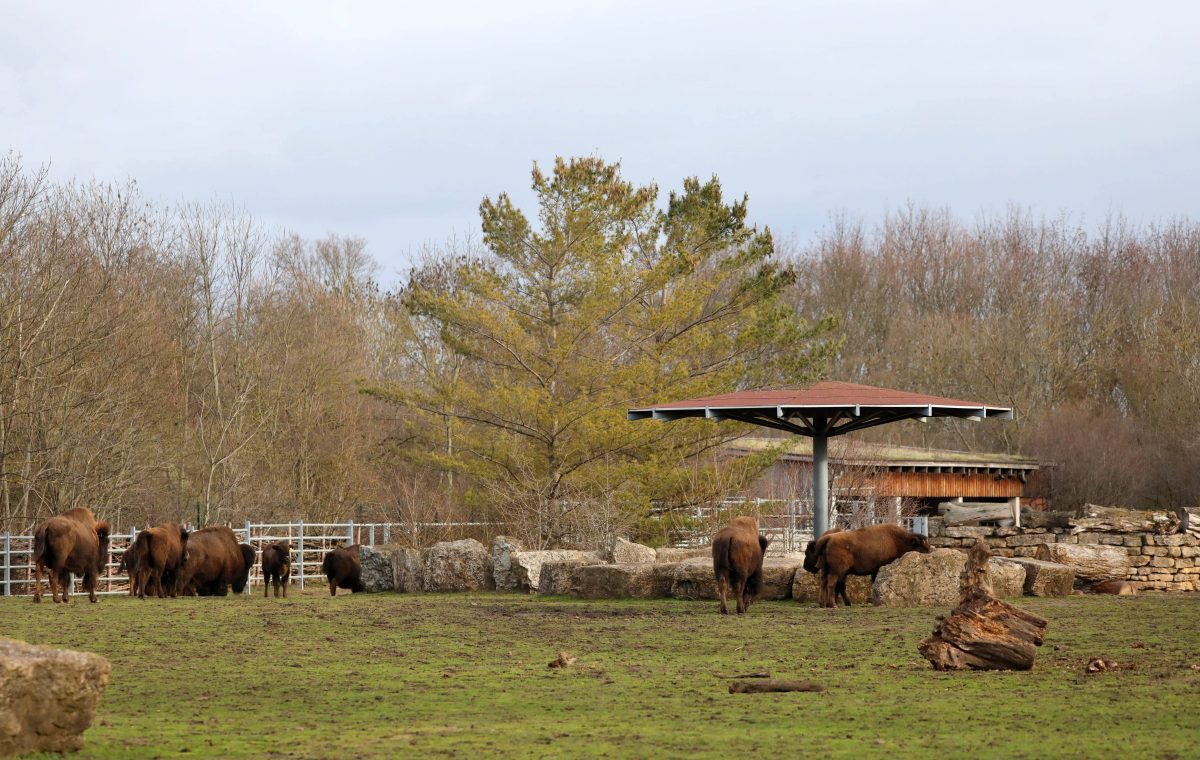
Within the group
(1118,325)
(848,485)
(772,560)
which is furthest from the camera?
(1118,325)

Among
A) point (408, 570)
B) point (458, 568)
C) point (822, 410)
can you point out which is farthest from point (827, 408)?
point (408, 570)

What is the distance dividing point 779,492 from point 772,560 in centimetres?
2092

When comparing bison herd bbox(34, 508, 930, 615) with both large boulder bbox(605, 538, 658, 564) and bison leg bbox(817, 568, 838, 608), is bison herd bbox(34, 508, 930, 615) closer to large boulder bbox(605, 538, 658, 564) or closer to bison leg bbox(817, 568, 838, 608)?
bison leg bbox(817, 568, 838, 608)

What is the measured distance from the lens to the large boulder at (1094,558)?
22.6 m

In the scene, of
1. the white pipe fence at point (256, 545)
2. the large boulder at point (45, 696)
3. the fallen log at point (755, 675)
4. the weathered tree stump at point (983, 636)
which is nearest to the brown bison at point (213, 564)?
the white pipe fence at point (256, 545)

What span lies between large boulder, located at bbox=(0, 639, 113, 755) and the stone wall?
55.9 ft

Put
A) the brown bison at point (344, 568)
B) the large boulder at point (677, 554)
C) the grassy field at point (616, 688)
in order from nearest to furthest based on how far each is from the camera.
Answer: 1. the grassy field at point (616, 688)
2. the large boulder at point (677, 554)
3. the brown bison at point (344, 568)

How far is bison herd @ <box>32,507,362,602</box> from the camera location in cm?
2225

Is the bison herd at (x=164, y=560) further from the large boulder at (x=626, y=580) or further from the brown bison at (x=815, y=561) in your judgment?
the brown bison at (x=815, y=561)

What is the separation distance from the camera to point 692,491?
3406cm

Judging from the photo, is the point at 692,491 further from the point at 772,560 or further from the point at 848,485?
the point at 772,560

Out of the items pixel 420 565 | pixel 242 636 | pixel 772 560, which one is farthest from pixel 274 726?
pixel 420 565

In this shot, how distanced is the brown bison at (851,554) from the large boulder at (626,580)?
2.41 meters

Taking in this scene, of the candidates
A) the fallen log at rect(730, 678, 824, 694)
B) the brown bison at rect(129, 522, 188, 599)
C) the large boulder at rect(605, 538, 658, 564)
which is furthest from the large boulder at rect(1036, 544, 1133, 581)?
the brown bison at rect(129, 522, 188, 599)
